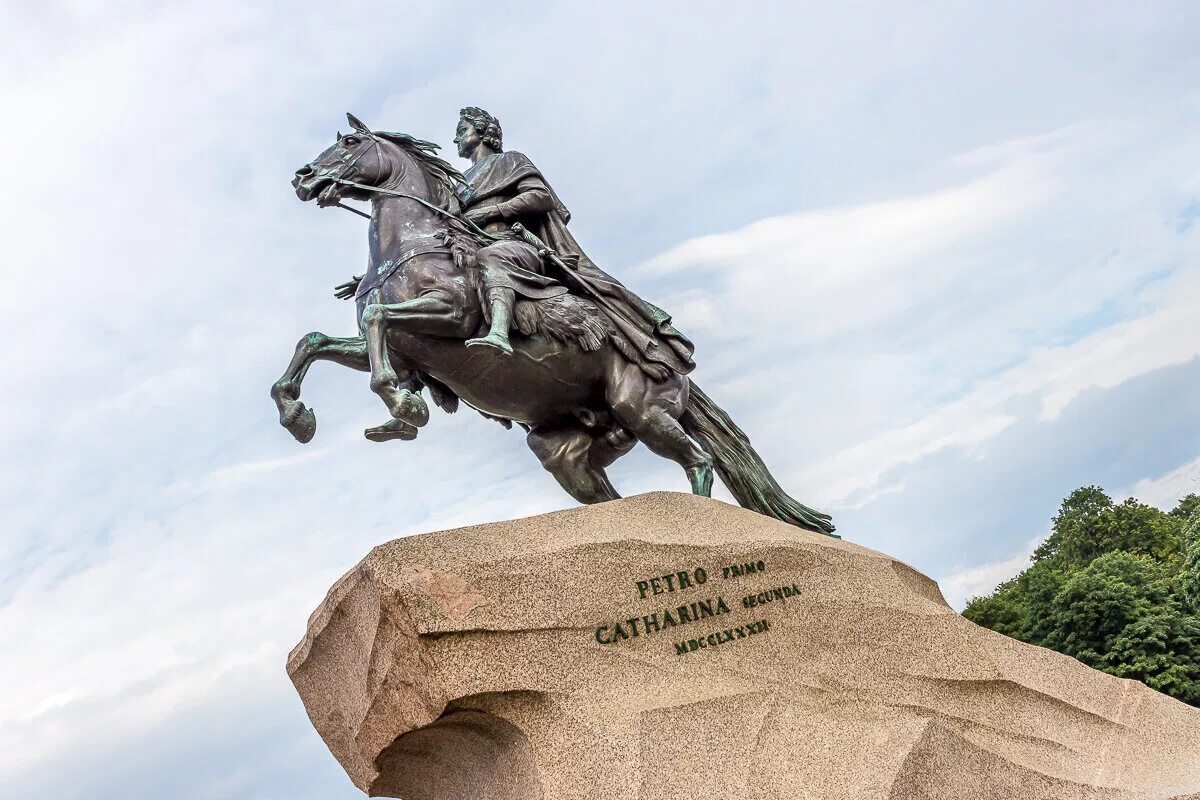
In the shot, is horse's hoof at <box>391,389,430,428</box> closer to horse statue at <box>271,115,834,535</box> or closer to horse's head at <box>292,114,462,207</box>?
horse statue at <box>271,115,834,535</box>

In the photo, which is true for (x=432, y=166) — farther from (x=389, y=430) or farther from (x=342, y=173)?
(x=389, y=430)

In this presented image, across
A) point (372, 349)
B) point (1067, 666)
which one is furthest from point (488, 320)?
point (1067, 666)

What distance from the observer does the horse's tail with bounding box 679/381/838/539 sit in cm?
1017

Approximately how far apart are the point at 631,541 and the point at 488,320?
2204mm

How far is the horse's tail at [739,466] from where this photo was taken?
10172mm

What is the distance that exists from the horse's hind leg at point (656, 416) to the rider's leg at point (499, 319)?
42.6 inches

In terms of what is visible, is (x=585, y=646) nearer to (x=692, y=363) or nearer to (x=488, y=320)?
(x=488, y=320)

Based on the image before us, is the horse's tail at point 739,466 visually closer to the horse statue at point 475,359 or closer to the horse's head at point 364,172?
the horse statue at point 475,359

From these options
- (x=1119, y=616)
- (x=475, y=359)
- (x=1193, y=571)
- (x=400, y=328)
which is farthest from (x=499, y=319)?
(x=1193, y=571)

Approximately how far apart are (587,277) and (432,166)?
1.51 metres

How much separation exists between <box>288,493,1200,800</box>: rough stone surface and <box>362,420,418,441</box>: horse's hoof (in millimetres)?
1140

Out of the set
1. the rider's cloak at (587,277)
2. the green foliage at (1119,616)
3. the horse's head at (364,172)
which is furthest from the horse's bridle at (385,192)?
the green foliage at (1119,616)

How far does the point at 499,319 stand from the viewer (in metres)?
8.61

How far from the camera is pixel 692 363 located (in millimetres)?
9953
